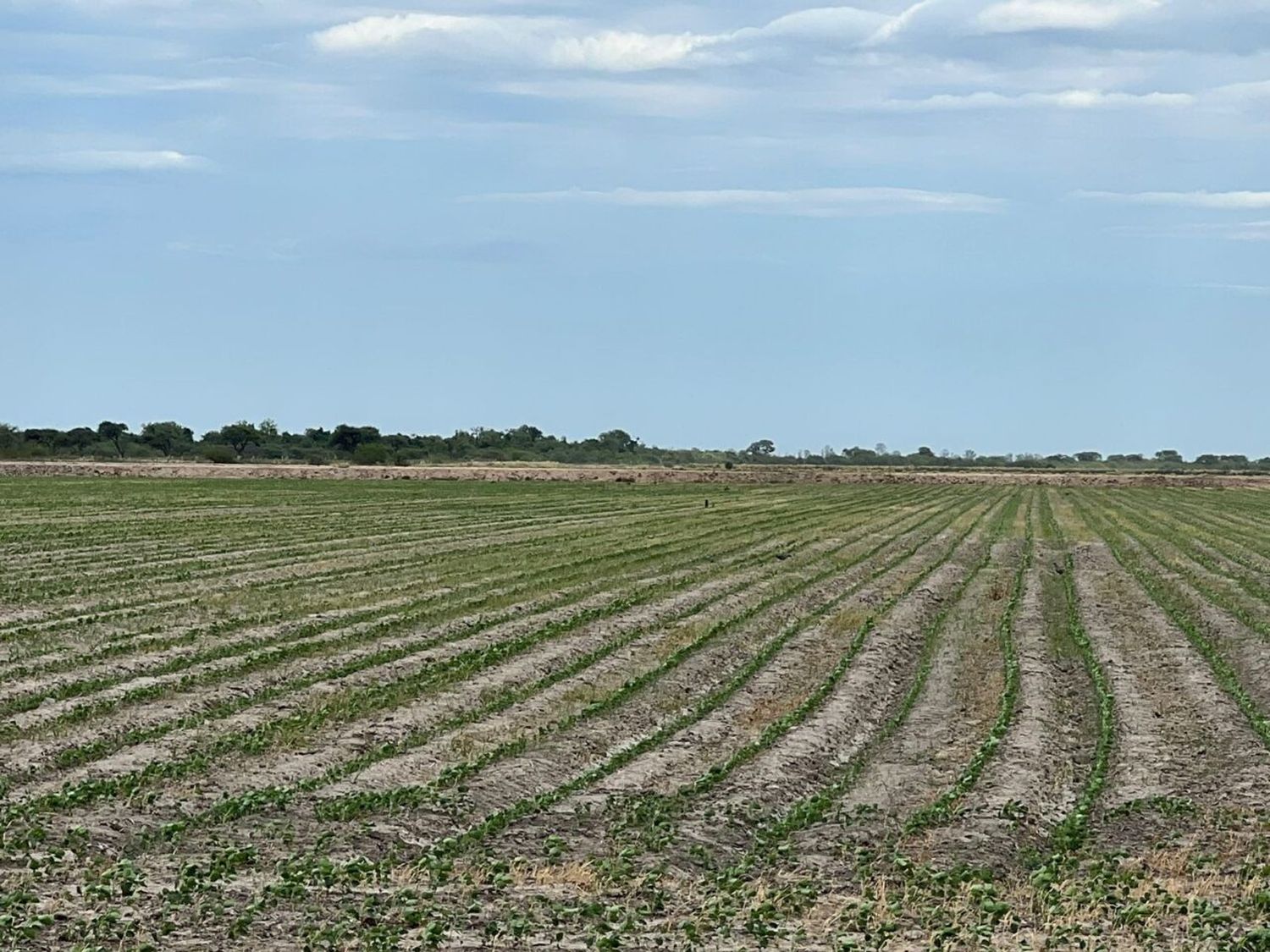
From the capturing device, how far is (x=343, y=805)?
425 inches

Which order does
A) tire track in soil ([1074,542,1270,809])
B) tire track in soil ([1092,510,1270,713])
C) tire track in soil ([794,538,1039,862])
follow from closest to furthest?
tire track in soil ([794,538,1039,862]), tire track in soil ([1074,542,1270,809]), tire track in soil ([1092,510,1270,713])

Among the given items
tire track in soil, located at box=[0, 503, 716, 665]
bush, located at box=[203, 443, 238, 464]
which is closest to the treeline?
bush, located at box=[203, 443, 238, 464]

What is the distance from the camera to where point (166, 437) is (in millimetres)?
161125

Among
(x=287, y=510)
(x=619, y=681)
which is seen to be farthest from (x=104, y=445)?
(x=619, y=681)

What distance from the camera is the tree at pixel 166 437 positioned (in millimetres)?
159875

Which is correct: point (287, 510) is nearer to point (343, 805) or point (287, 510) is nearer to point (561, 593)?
point (561, 593)

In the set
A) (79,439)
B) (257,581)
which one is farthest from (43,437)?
(257,581)

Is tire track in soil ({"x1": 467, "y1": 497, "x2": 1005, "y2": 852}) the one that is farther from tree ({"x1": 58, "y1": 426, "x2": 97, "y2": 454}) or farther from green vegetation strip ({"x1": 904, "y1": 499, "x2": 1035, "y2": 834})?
tree ({"x1": 58, "y1": 426, "x2": 97, "y2": 454})

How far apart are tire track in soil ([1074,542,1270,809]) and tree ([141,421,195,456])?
145786mm

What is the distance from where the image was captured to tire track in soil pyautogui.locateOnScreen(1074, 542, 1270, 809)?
12148 millimetres

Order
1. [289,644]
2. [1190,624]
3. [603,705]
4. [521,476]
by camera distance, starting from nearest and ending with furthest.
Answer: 1. [603,705]
2. [289,644]
3. [1190,624]
4. [521,476]

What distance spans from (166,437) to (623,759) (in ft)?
510

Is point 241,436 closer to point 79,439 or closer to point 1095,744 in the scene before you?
point 79,439

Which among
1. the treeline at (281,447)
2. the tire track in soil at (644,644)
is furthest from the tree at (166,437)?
the tire track in soil at (644,644)
